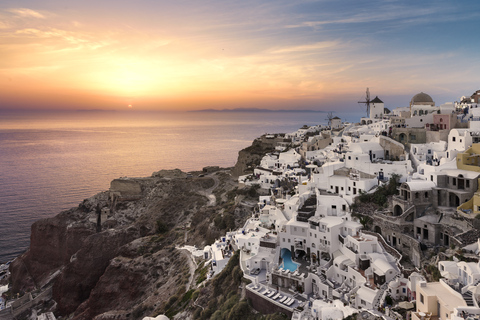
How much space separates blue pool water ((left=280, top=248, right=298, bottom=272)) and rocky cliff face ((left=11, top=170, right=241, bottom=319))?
9698mm

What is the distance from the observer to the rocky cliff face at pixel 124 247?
112 ft

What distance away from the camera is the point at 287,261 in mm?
23469

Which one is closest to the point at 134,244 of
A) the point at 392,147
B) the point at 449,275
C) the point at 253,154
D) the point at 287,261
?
the point at 287,261

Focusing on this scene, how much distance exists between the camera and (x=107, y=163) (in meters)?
115

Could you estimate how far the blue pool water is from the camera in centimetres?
2250

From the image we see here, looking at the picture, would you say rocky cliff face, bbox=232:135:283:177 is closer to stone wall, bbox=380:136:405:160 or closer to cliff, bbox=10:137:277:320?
cliff, bbox=10:137:277:320

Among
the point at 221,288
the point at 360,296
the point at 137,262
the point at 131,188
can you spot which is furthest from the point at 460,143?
the point at 131,188

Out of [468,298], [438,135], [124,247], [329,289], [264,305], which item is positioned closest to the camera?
[468,298]

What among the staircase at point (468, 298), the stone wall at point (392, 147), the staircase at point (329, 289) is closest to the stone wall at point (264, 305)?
the staircase at point (329, 289)

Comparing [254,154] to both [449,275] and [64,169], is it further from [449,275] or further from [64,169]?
[64,169]

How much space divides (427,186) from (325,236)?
277 inches

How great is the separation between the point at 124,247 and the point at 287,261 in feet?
79.4

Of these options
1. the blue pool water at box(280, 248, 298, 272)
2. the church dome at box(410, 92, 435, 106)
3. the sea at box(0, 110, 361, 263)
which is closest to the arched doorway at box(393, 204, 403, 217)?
the blue pool water at box(280, 248, 298, 272)

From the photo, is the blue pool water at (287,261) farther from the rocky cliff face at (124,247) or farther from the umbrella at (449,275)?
the rocky cliff face at (124,247)
